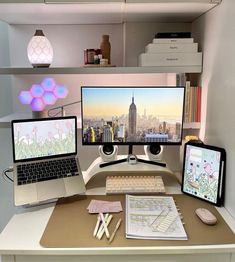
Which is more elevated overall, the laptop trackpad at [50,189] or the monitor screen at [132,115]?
the monitor screen at [132,115]

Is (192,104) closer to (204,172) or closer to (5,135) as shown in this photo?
(204,172)

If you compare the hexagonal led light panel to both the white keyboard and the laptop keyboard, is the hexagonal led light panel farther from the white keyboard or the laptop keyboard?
the white keyboard

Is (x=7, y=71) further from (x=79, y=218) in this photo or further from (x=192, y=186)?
(x=192, y=186)

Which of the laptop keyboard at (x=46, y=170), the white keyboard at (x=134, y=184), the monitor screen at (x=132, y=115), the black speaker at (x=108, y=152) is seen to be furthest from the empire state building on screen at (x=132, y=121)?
the laptop keyboard at (x=46, y=170)

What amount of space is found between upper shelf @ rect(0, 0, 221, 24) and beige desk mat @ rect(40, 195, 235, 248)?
95 cm

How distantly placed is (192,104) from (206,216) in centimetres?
72

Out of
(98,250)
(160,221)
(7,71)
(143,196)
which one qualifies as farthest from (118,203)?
Answer: (7,71)

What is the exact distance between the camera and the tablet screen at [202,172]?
1.44 metres

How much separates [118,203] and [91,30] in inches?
46.6

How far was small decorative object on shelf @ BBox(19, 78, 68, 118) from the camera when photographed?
183 centimetres

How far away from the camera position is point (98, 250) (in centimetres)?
111

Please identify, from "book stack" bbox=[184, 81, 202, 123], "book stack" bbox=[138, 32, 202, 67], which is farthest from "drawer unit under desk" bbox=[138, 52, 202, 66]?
"book stack" bbox=[184, 81, 202, 123]

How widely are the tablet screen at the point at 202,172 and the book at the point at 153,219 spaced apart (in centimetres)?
14

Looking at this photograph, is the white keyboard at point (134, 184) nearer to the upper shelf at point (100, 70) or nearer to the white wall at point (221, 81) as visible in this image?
the white wall at point (221, 81)
